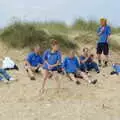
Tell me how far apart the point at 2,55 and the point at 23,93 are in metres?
7.39

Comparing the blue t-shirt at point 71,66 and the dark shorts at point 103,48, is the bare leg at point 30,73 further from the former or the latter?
the dark shorts at point 103,48

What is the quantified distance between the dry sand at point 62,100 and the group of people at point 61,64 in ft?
0.73

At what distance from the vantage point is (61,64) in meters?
14.2

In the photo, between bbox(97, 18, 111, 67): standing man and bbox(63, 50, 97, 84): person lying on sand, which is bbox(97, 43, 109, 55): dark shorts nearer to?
bbox(97, 18, 111, 67): standing man

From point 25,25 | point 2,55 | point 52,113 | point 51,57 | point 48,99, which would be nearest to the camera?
point 52,113

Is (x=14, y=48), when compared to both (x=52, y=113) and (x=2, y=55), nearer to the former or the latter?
(x=2, y=55)

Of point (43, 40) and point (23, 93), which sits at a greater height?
point (43, 40)

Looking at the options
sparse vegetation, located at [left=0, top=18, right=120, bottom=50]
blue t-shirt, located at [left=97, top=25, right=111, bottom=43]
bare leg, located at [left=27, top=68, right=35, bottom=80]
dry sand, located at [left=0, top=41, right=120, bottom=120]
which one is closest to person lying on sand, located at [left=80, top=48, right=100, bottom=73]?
dry sand, located at [left=0, top=41, right=120, bottom=120]

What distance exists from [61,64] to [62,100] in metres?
2.21

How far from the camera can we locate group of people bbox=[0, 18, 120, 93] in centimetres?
1320

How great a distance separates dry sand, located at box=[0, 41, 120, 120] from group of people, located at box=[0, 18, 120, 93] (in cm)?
22

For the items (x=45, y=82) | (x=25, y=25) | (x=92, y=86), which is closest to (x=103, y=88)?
(x=92, y=86)

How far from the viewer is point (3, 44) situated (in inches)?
825

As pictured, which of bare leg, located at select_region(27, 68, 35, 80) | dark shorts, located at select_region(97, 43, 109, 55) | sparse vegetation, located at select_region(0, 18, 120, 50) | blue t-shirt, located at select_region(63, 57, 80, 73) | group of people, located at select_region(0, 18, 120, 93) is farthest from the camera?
sparse vegetation, located at select_region(0, 18, 120, 50)
